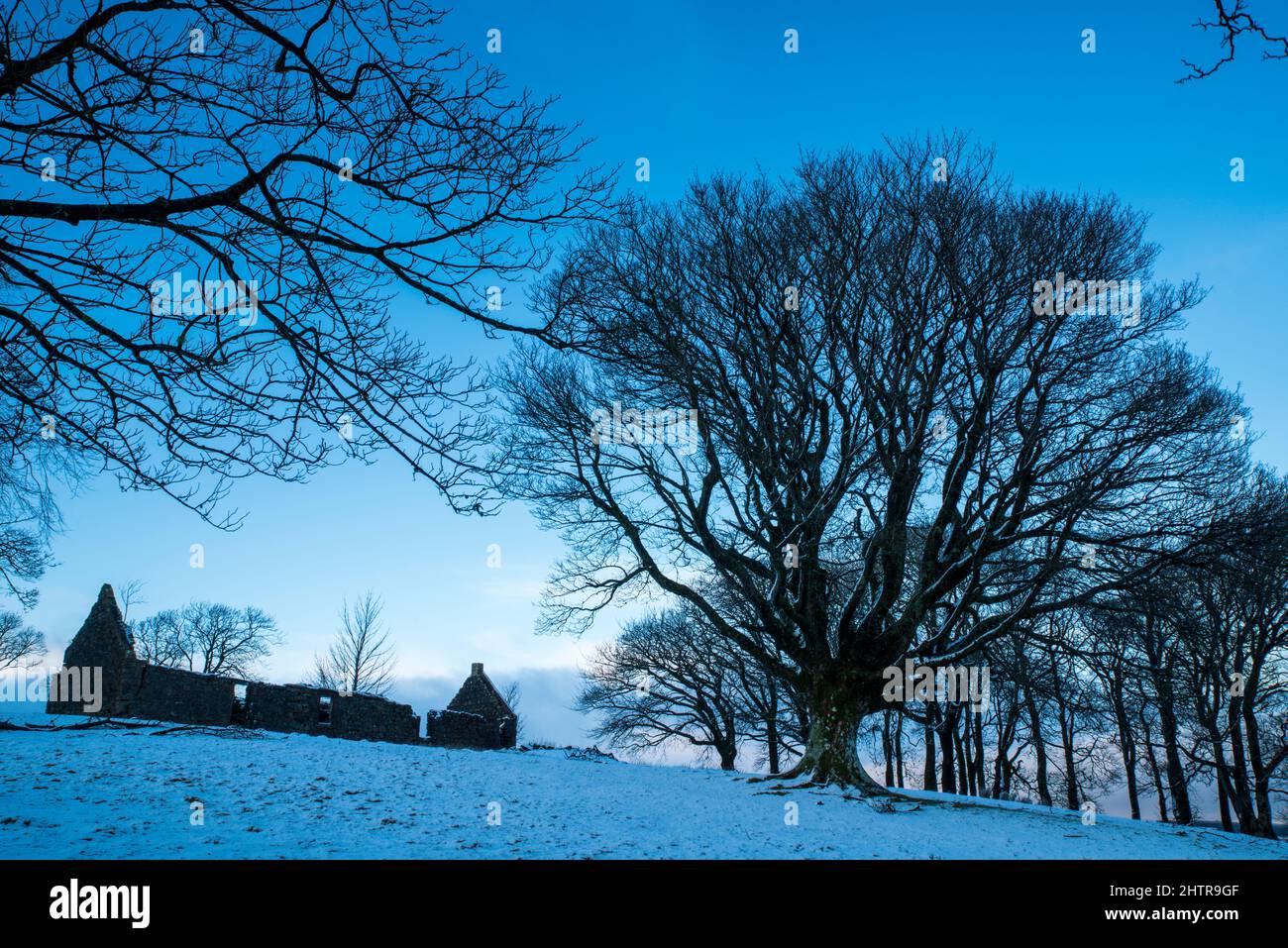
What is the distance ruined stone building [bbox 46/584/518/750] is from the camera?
60.3 feet

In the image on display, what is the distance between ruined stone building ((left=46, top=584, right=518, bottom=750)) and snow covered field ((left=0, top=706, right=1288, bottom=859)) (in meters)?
4.21

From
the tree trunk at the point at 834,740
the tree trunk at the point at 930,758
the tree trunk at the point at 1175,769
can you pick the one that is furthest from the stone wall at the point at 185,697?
the tree trunk at the point at 1175,769

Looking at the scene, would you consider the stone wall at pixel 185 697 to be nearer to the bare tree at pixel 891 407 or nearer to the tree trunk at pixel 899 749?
the bare tree at pixel 891 407

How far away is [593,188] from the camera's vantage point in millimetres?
5316

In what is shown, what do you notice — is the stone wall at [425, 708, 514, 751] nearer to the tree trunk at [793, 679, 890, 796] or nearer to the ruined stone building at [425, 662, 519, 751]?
the ruined stone building at [425, 662, 519, 751]

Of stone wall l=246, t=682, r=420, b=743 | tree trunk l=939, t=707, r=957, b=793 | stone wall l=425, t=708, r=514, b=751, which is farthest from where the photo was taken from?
tree trunk l=939, t=707, r=957, b=793

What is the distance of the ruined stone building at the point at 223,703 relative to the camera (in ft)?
60.3

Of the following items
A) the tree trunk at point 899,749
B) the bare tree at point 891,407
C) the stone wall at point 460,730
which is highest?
the bare tree at point 891,407

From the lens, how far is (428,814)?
8.45 metres

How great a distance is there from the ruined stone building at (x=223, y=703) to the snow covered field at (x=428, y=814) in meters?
4.21

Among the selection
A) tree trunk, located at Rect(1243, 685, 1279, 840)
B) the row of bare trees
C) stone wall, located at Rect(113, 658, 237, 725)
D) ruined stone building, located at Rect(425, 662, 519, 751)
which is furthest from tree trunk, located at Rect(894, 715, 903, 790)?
stone wall, located at Rect(113, 658, 237, 725)
